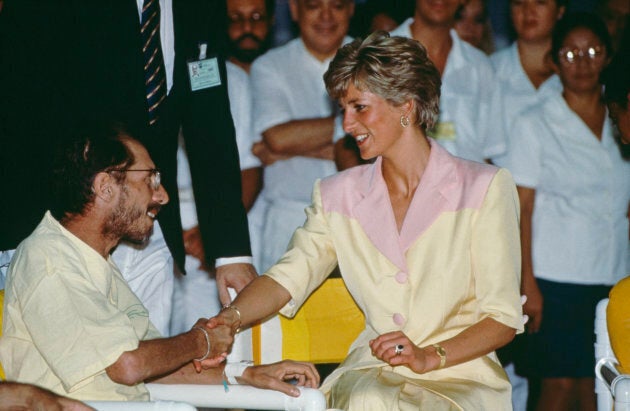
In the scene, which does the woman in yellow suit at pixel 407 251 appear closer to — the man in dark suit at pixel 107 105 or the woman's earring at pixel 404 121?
the woman's earring at pixel 404 121

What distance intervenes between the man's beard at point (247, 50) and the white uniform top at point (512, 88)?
122 centimetres

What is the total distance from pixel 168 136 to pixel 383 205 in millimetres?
888

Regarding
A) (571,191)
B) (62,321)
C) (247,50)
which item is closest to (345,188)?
(62,321)

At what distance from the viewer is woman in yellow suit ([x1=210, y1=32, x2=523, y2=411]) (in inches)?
119

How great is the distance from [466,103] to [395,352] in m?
2.52

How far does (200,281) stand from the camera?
5.07 metres

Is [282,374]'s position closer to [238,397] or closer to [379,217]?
[238,397]

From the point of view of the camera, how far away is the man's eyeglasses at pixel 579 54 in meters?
5.11

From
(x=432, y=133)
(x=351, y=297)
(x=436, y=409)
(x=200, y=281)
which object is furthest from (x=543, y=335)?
(x=436, y=409)

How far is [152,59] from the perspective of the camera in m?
3.52

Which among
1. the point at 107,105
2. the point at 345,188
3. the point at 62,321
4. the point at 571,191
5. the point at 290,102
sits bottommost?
the point at 571,191

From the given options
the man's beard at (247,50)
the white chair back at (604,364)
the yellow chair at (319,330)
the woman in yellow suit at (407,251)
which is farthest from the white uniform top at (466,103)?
the white chair back at (604,364)

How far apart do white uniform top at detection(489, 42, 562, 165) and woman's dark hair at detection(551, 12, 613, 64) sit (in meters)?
0.16

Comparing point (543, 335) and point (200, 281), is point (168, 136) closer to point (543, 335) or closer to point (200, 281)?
point (200, 281)
